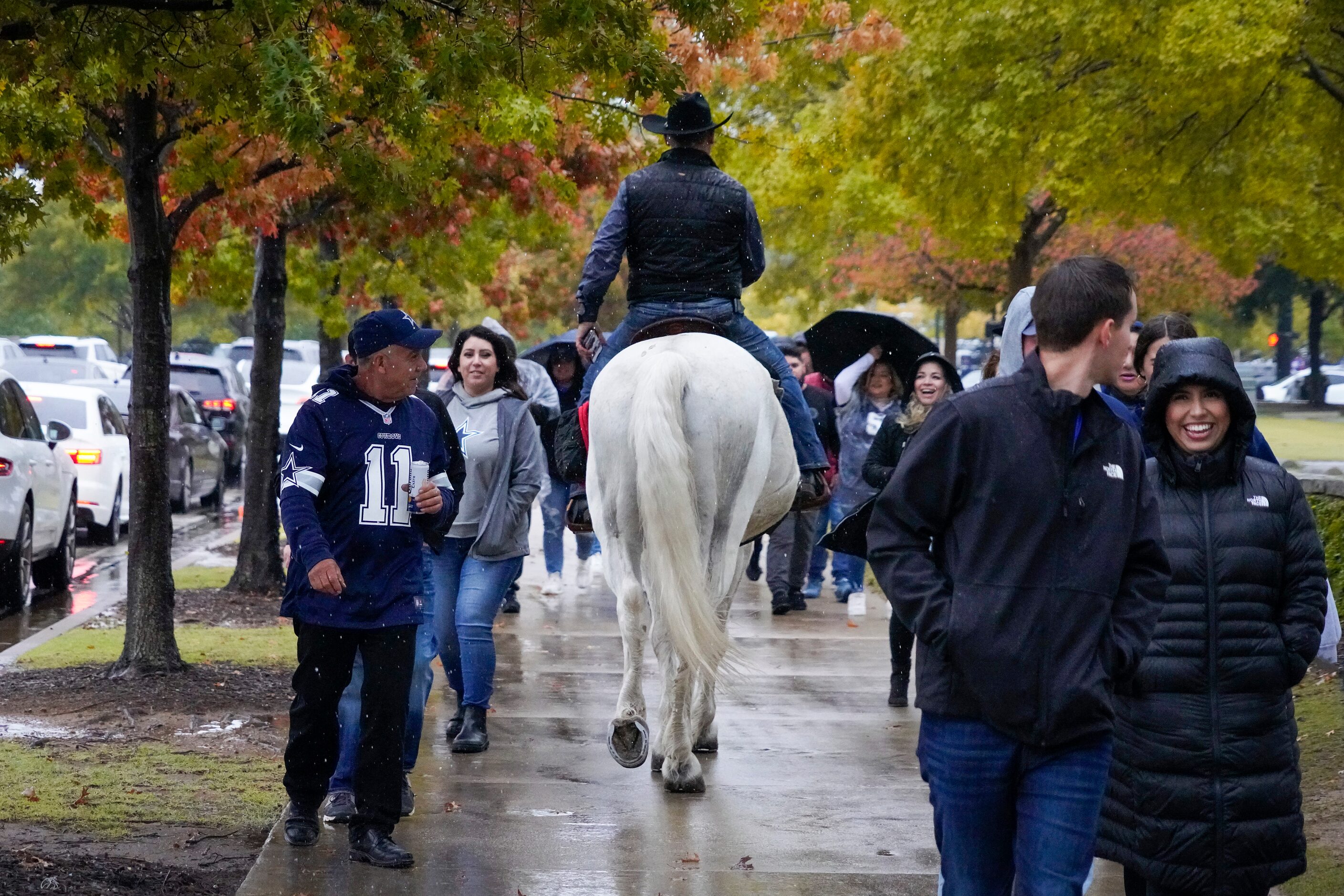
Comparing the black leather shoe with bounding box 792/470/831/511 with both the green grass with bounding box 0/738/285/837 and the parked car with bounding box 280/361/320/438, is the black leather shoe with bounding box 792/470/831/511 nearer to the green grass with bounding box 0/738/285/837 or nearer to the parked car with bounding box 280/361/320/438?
the green grass with bounding box 0/738/285/837

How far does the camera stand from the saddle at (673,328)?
7484 millimetres

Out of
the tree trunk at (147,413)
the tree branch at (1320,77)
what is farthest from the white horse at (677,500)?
the tree branch at (1320,77)

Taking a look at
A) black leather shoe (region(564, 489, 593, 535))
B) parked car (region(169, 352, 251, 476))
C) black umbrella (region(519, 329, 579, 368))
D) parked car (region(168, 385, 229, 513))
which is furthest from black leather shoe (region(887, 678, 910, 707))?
parked car (region(169, 352, 251, 476))

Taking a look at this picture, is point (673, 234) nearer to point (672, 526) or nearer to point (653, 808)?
point (672, 526)

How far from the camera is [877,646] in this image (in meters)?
11.6

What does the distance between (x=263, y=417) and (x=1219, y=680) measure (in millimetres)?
10337

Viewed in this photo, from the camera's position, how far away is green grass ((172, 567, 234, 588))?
14789mm

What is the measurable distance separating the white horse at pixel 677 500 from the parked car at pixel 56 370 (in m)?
19.8

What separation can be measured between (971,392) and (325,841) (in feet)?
11.3

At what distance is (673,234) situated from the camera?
24.9 feet

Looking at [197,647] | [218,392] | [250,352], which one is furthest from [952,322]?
[197,647]

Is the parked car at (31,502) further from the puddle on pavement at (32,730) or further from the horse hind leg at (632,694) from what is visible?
the horse hind leg at (632,694)

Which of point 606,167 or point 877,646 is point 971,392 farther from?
point 606,167

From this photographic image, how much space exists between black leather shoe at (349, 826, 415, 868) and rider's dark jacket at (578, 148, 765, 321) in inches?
107
